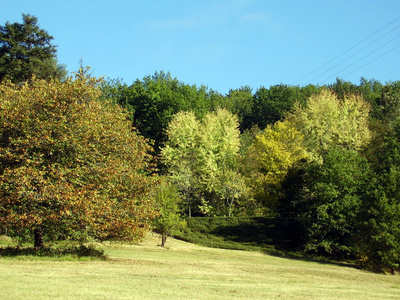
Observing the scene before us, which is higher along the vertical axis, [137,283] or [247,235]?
[247,235]

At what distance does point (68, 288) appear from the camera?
14.0 meters

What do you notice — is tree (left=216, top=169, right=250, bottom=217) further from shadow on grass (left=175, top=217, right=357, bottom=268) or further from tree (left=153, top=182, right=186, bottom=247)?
tree (left=153, top=182, right=186, bottom=247)

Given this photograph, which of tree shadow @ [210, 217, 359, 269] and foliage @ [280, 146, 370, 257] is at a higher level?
foliage @ [280, 146, 370, 257]

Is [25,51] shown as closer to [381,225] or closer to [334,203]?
[334,203]

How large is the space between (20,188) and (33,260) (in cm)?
370

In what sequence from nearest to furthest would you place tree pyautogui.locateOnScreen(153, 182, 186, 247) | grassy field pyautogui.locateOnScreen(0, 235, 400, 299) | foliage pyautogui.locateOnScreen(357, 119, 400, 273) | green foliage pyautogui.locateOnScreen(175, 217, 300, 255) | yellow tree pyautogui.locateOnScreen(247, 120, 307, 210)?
grassy field pyautogui.locateOnScreen(0, 235, 400, 299) < foliage pyautogui.locateOnScreen(357, 119, 400, 273) < tree pyautogui.locateOnScreen(153, 182, 186, 247) < green foliage pyautogui.locateOnScreen(175, 217, 300, 255) < yellow tree pyautogui.locateOnScreen(247, 120, 307, 210)

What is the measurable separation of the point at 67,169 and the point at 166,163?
1453 inches

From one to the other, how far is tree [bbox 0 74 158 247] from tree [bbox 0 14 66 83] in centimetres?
2335

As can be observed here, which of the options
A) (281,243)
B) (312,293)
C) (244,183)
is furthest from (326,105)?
(312,293)

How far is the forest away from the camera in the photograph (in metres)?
21.7

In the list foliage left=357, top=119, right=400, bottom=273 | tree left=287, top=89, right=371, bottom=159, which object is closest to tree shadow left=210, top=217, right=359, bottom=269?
foliage left=357, top=119, right=400, bottom=273

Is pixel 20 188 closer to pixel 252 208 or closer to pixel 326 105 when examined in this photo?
pixel 252 208

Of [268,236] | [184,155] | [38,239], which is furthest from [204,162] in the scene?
[38,239]

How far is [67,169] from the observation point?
2167 cm
